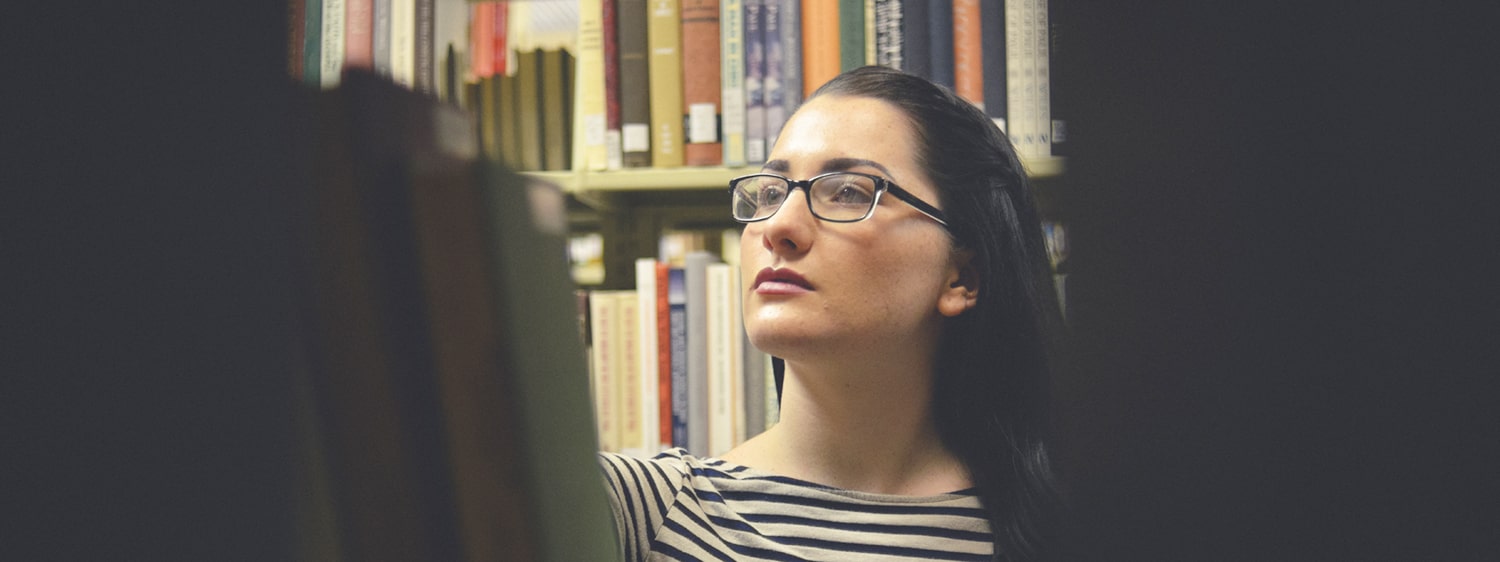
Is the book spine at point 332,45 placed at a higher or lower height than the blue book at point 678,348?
higher

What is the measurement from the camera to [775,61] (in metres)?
1.13

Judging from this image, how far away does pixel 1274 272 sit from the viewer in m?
0.10

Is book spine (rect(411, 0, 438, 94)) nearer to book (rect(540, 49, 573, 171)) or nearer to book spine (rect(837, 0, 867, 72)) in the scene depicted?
book (rect(540, 49, 573, 171))

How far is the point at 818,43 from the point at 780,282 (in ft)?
1.65

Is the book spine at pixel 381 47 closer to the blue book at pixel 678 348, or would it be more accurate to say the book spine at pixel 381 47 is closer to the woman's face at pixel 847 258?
the woman's face at pixel 847 258

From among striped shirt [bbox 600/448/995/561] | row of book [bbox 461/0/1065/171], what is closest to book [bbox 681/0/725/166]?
row of book [bbox 461/0/1065/171]

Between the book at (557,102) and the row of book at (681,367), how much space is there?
187 millimetres

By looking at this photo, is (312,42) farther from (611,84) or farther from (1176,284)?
(611,84)

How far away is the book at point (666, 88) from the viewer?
1.14 metres

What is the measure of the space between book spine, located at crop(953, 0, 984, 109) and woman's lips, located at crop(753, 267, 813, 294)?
19.0 inches

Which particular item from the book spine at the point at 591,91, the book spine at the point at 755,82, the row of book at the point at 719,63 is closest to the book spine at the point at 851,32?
the row of book at the point at 719,63

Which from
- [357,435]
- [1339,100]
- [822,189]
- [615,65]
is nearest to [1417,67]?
[1339,100]

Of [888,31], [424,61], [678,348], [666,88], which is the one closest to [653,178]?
[666,88]

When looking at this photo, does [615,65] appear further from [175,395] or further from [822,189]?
[175,395]
